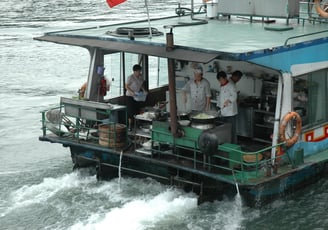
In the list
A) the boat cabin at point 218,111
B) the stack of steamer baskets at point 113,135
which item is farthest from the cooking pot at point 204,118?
the stack of steamer baskets at point 113,135

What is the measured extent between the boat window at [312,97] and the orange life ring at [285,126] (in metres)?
0.53

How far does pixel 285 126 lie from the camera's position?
10445 mm

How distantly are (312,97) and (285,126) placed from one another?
3.76 feet

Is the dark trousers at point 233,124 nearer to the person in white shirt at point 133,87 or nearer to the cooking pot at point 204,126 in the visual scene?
the cooking pot at point 204,126

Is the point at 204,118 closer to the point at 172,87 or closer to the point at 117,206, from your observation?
the point at 172,87

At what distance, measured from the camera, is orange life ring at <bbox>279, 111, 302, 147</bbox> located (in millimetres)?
10438

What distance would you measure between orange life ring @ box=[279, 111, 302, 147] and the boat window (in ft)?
1.73

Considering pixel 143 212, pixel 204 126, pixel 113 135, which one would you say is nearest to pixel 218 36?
pixel 204 126

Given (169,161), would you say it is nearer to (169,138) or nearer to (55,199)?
(169,138)

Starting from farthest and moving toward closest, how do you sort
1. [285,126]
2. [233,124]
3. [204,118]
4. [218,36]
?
1. [218,36]
2. [233,124]
3. [204,118]
4. [285,126]

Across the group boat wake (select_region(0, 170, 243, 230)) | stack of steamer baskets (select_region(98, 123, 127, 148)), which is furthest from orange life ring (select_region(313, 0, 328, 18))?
stack of steamer baskets (select_region(98, 123, 127, 148))

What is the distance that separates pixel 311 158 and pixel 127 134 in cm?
320

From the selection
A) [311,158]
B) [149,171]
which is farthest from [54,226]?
[311,158]

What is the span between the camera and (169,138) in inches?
427
